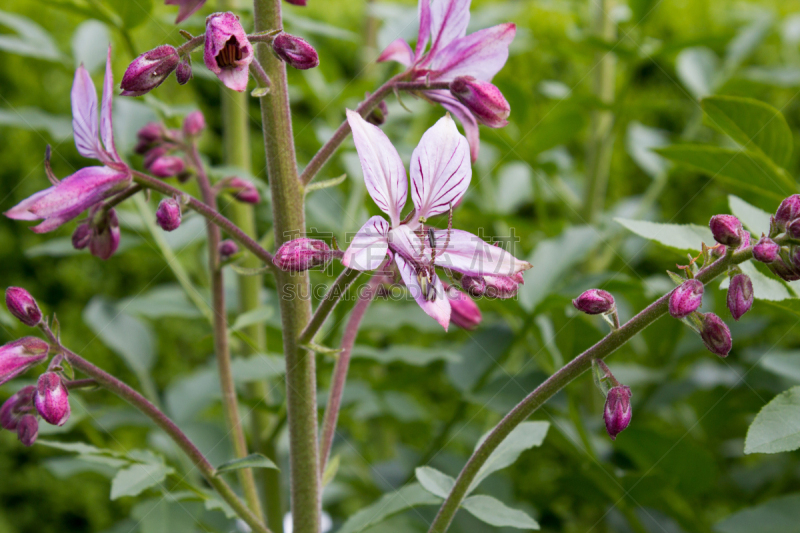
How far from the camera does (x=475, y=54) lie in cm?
72

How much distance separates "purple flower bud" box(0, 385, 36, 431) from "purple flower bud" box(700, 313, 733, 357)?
0.68 meters

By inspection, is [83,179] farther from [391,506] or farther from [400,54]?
[391,506]

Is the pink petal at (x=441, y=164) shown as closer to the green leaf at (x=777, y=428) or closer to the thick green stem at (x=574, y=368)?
the thick green stem at (x=574, y=368)

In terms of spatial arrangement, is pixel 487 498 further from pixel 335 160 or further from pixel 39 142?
pixel 39 142

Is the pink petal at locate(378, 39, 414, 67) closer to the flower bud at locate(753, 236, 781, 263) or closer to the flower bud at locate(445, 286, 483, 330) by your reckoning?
the flower bud at locate(445, 286, 483, 330)

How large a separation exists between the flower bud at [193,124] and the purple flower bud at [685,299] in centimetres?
67

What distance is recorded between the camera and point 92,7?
108 cm

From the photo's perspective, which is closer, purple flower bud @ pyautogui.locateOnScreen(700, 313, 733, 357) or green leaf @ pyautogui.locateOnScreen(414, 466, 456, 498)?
purple flower bud @ pyautogui.locateOnScreen(700, 313, 733, 357)

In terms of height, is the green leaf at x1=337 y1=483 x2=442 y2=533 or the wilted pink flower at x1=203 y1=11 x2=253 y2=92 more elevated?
the wilted pink flower at x1=203 y1=11 x2=253 y2=92

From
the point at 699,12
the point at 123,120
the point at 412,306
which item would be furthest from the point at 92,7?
the point at 699,12

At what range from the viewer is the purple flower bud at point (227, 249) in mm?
871

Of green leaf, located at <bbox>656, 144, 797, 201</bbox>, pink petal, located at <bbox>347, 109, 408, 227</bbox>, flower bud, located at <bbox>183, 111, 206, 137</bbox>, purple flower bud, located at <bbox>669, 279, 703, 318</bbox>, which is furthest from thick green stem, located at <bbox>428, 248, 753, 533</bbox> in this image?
flower bud, located at <bbox>183, 111, 206, 137</bbox>

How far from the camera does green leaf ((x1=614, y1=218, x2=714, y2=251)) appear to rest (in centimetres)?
74

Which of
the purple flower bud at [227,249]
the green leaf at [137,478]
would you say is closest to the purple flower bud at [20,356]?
the green leaf at [137,478]
